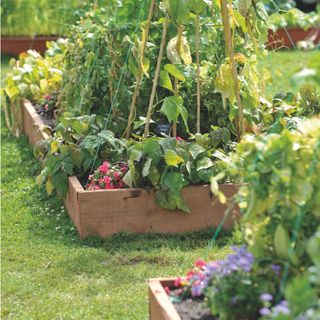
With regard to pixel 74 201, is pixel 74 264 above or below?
below


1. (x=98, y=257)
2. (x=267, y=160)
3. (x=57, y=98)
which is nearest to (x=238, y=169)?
(x=267, y=160)

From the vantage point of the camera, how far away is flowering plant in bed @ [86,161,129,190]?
4.84m

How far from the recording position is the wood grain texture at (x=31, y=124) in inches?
251

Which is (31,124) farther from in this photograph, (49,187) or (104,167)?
(104,167)

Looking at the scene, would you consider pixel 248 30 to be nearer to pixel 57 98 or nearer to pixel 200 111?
pixel 200 111

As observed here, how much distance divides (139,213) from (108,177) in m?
0.28

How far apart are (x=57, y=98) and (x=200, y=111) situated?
A: 1.72 m

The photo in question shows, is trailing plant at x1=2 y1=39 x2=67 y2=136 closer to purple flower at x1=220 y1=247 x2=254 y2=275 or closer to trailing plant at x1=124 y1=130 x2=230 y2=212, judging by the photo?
trailing plant at x1=124 y1=130 x2=230 y2=212

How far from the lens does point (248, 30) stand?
5.14 meters

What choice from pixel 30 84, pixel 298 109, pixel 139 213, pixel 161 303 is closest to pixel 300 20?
pixel 30 84

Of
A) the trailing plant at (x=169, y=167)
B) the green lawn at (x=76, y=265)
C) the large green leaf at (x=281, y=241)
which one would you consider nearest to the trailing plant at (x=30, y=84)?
the green lawn at (x=76, y=265)

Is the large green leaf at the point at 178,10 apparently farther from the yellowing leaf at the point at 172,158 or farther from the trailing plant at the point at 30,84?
the trailing plant at the point at 30,84

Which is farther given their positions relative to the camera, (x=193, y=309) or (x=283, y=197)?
(x=193, y=309)

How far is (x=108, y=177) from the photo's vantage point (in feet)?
15.9
